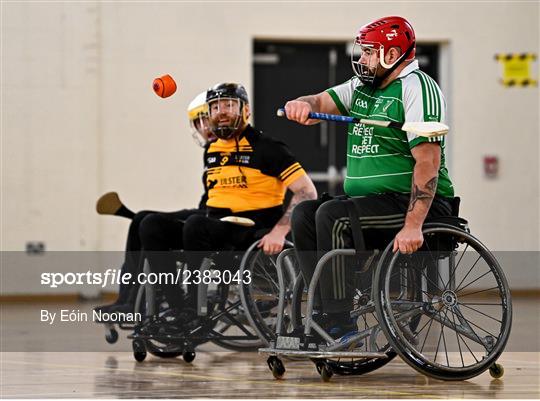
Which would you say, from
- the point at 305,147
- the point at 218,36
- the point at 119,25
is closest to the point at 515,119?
the point at 305,147

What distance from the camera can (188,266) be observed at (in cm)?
439

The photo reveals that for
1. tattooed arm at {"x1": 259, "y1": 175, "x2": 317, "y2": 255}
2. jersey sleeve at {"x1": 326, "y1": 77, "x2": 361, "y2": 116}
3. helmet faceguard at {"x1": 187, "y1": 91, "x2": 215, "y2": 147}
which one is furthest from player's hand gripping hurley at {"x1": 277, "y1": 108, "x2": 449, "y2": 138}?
helmet faceguard at {"x1": 187, "y1": 91, "x2": 215, "y2": 147}

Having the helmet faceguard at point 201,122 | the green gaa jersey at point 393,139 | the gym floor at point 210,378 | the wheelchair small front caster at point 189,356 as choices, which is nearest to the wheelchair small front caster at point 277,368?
the gym floor at point 210,378

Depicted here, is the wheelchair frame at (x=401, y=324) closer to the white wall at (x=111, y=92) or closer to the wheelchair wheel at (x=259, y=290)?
the wheelchair wheel at (x=259, y=290)

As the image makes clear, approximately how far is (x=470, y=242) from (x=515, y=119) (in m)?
5.16

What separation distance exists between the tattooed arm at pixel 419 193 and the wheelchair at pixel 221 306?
746mm

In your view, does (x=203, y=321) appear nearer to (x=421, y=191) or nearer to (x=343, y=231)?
(x=343, y=231)

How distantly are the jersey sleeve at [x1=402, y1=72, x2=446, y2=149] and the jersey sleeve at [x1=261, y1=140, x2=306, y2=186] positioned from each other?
85cm

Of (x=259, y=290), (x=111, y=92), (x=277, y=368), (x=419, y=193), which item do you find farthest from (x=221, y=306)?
(x=111, y=92)

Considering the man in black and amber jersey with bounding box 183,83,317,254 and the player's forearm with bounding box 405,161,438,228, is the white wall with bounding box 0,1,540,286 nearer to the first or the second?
the man in black and amber jersey with bounding box 183,83,317,254

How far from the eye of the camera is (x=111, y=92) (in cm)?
804

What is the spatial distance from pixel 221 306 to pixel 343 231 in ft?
3.36

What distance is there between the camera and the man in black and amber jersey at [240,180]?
4.32m

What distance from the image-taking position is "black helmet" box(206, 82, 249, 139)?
443 cm
